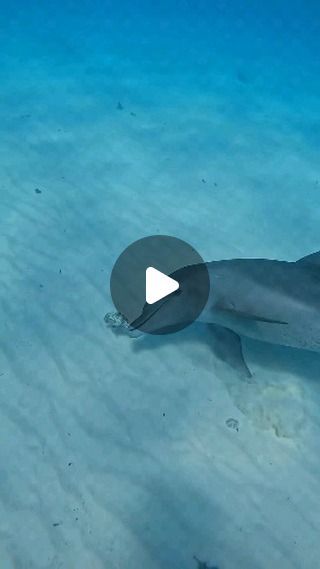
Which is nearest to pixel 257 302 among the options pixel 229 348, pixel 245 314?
pixel 245 314

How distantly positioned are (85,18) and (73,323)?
29345mm

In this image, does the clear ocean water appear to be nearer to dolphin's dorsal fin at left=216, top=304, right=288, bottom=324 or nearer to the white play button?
the white play button

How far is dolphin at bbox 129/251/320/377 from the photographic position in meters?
4.31

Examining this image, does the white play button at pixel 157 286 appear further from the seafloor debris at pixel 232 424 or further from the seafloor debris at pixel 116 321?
the seafloor debris at pixel 232 424

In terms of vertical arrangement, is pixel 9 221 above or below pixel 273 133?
below

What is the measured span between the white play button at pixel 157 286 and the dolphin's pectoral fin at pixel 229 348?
0.82 metres

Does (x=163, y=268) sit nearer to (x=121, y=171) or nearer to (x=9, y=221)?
(x=9, y=221)

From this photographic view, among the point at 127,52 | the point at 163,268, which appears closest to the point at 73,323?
the point at 163,268

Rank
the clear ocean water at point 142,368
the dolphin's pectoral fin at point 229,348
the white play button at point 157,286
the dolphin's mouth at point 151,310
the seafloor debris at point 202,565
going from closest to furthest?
the seafloor debris at point 202,565 → the clear ocean water at point 142,368 → the dolphin's mouth at point 151,310 → the white play button at point 157,286 → the dolphin's pectoral fin at point 229,348

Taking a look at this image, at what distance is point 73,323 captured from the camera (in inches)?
218

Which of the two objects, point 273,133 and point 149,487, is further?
point 273,133
